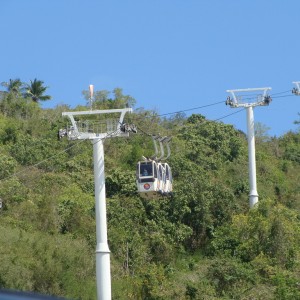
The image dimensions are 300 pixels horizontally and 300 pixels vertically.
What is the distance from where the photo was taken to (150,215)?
37.2 m

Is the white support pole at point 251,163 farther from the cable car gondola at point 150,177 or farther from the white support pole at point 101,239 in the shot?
the cable car gondola at point 150,177

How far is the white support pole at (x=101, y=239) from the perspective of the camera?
26.4 m

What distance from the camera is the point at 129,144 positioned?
154 ft

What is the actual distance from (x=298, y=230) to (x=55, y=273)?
31.6 feet

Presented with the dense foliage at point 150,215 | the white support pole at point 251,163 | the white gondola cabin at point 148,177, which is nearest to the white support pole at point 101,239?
the white gondola cabin at point 148,177

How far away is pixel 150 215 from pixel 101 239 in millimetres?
10540

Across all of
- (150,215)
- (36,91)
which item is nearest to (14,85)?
(36,91)

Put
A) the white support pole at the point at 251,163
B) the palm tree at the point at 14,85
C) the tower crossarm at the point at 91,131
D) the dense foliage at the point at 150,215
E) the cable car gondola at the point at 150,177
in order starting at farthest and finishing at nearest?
the palm tree at the point at 14,85
the white support pole at the point at 251,163
the dense foliage at the point at 150,215
the tower crossarm at the point at 91,131
the cable car gondola at the point at 150,177

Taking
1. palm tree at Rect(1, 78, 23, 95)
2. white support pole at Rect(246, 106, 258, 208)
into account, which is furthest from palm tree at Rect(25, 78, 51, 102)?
white support pole at Rect(246, 106, 258, 208)

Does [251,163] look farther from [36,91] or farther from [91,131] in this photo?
[36,91]

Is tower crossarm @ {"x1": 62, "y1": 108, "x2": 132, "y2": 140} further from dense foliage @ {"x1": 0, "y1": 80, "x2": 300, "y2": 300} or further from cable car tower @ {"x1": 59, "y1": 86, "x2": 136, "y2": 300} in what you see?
dense foliage @ {"x1": 0, "y1": 80, "x2": 300, "y2": 300}

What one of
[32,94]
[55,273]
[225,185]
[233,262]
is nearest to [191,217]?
[225,185]

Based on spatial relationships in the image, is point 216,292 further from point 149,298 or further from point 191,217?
point 191,217

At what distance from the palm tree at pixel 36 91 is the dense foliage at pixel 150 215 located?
216 inches
